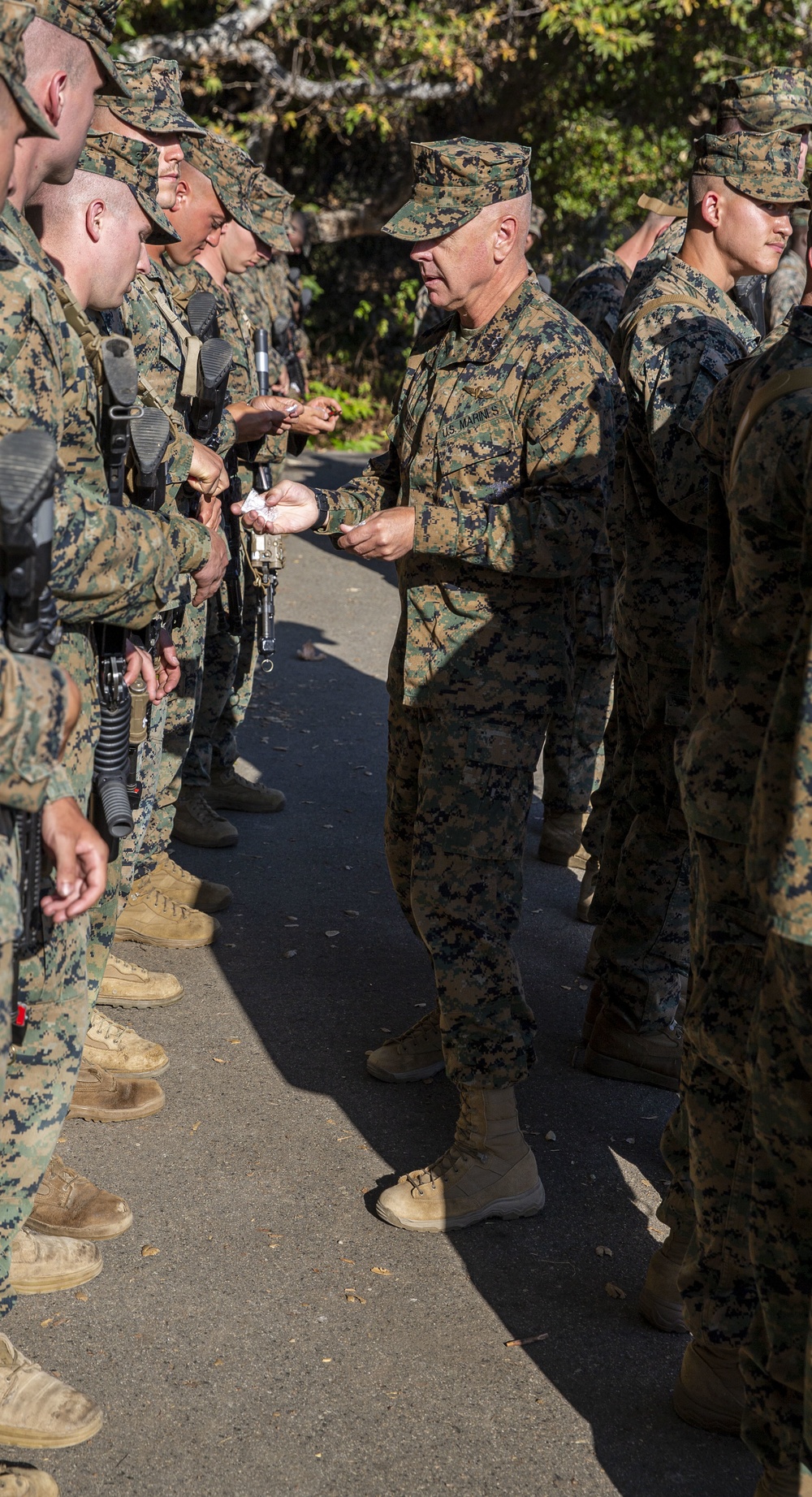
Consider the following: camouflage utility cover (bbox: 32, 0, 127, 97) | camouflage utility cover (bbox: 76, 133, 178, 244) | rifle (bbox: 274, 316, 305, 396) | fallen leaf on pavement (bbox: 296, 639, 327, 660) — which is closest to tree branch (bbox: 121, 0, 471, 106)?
rifle (bbox: 274, 316, 305, 396)

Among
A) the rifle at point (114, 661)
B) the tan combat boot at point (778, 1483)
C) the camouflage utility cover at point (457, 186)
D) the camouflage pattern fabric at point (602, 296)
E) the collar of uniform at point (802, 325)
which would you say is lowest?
the tan combat boot at point (778, 1483)

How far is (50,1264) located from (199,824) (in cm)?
277

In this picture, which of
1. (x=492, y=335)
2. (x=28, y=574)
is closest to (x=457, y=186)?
(x=492, y=335)

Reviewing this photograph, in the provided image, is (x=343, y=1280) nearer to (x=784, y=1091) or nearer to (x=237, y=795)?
(x=784, y=1091)

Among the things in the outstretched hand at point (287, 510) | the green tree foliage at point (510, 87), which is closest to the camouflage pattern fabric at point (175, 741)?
the outstretched hand at point (287, 510)

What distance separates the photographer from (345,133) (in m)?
15.2

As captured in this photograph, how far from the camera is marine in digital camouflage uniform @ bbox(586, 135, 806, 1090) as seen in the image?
12.3 feet

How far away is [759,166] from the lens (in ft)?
12.8

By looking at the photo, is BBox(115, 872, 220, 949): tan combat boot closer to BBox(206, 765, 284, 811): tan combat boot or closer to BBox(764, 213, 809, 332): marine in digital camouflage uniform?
BBox(206, 765, 284, 811): tan combat boot

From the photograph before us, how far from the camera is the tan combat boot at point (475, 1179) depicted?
3.32 metres

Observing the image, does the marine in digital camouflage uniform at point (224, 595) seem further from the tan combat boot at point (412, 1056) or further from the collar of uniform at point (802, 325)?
the collar of uniform at point (802, 325)

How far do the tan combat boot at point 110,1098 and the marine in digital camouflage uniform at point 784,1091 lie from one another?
1903 millimetres

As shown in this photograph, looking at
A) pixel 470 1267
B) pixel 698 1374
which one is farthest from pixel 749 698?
pixel 470 1267

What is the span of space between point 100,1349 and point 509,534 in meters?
2.04
